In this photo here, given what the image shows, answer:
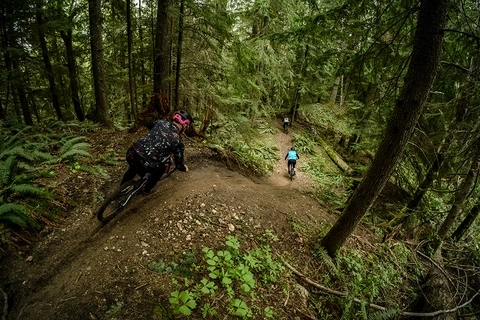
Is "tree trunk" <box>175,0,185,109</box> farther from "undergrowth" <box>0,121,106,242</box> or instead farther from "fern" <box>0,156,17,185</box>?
"fern" <box>0,156,17,185</box>

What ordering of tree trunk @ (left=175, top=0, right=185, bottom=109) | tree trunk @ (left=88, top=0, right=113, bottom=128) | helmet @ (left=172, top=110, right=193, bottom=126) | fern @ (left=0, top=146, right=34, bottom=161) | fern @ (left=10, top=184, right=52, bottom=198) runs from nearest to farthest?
fern @ (left=10, top=184, right=52, bottom=198), helmet @ (left=172, top=110, right=193, bottom=126), fern @ (left=0, top=146, right=34, bottom=161), tree trunk @ (left=175, top=0, right=185, bottom=109), tree trunk @ (left=88, top=0, right=113, bottom=128)

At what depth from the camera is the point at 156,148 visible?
16.6 feet

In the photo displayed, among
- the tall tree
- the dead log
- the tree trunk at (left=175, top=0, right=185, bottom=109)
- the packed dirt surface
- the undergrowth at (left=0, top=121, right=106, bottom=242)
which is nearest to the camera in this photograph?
the packed dirt surface

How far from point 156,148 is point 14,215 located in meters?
2.88

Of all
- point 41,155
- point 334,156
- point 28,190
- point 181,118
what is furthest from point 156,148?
point 334,156

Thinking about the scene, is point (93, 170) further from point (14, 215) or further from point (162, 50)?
point (162, 50)

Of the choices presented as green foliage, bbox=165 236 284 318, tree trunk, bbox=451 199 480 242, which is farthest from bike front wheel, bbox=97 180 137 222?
tree trunk, bbox=451 199 480 242

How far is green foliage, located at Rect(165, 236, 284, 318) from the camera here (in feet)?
12.0

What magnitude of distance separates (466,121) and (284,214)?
21.3 ft

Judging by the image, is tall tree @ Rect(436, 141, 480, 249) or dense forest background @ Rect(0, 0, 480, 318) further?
tall tree @ Rect(436, 141, 480, 249)

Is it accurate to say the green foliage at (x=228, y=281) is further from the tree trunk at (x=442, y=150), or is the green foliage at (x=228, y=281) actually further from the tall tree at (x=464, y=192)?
the tall tree at (x=464, y=192)

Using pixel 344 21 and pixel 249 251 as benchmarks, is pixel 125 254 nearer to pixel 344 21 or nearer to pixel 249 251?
pixel 249 251

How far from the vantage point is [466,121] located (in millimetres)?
7730

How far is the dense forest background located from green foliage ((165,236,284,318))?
229 centimetres
